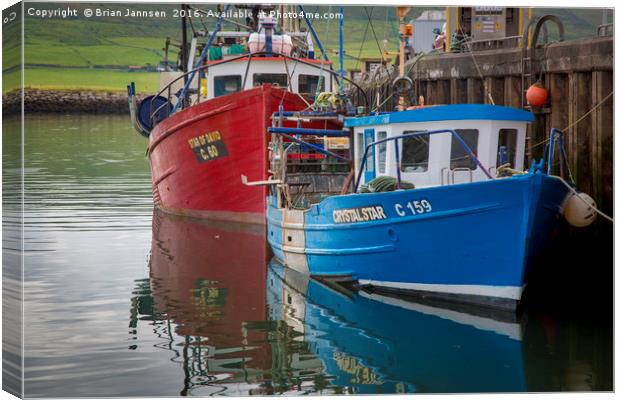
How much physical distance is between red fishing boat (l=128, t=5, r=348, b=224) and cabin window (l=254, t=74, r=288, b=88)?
22mm

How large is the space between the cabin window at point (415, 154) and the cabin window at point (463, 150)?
1.19ft

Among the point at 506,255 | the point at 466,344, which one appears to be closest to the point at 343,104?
the point at 506,255

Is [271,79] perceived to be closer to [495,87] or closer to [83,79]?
[83,79]

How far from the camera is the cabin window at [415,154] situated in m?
15.4

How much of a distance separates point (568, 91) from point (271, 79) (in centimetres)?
878

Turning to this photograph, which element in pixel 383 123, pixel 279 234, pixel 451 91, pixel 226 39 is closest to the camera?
pixel 383 123

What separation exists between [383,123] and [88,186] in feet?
53.0

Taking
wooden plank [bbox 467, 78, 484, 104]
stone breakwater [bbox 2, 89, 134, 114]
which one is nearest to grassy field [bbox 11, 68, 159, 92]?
stone breakwater [bbox 2, 89, 134, 114]

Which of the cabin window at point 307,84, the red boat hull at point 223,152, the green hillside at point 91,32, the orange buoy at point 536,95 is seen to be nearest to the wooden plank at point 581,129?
the orange buoy at point 536,95

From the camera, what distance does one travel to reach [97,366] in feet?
37.3

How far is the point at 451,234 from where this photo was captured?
46.8 ft

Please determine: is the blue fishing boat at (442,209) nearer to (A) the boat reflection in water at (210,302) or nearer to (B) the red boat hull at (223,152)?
(A) the boat reflection in water at (210,302)

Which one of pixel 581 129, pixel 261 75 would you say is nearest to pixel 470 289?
pixel 581 129

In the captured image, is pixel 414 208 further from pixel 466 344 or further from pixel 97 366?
pixel 97 366
